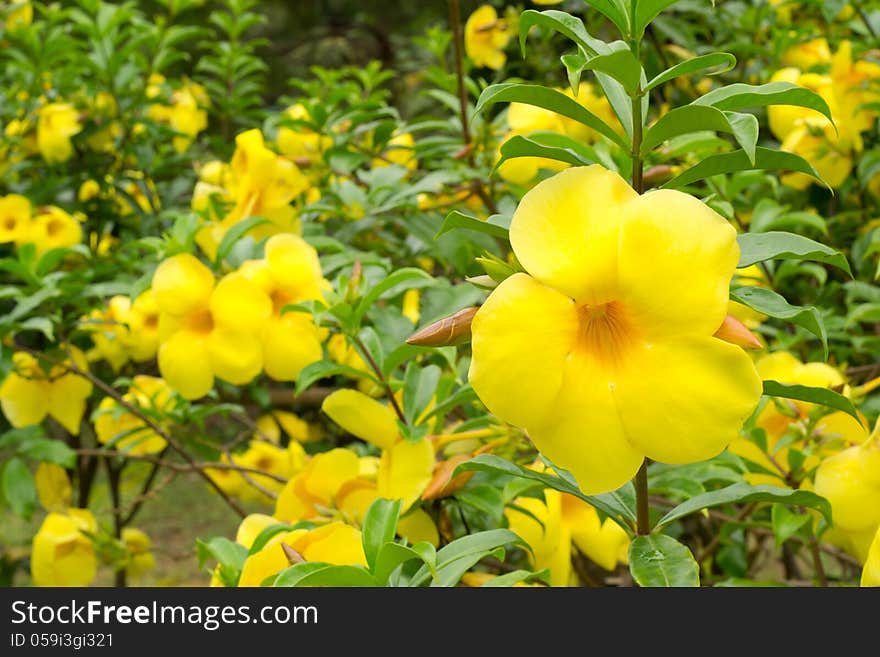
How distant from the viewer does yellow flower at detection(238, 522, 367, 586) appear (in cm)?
74

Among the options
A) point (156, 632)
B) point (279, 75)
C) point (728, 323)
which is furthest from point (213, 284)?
point (279, 75)

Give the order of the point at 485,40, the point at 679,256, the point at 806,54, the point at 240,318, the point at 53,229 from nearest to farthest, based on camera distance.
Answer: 1. the point at 679,256
2. the point at 240,318
3. the point at 806,54
4. the point at 53,229
5. the point at 485,40

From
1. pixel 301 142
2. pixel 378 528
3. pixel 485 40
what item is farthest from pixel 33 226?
pixel 378 528

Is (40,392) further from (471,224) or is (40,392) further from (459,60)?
(471,224)

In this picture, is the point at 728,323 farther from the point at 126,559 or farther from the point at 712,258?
the point at 126,559

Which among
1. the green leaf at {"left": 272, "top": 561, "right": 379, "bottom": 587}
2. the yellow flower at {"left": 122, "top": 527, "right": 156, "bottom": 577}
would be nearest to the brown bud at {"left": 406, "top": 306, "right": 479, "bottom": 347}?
the green leaf at {"left": 272, "top": 561, "right": 379, "bottom": 587}

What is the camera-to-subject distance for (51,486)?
2098 mm

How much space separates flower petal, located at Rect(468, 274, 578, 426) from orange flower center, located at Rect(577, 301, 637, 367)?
0.09ft

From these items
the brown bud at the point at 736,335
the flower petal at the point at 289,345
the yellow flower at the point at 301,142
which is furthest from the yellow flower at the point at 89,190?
the brown bud at the point at 736,335

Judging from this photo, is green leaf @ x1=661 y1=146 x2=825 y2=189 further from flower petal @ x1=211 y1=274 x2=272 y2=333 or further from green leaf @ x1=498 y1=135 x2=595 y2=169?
flower petal @ x1=211 y1=274 x2=272 y2=333

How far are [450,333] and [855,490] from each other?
1.33ft

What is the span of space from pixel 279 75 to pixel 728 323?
5.31 metres

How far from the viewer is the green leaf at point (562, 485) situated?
Answer: 2.31 ft

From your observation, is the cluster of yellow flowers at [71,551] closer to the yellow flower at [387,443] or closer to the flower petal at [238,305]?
the flower petal at [238,305]
